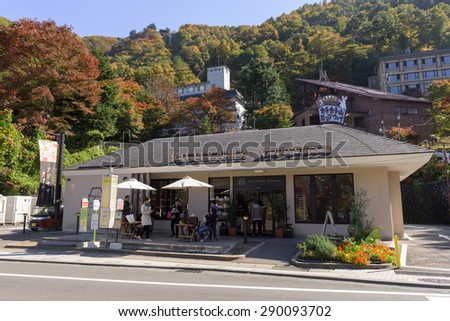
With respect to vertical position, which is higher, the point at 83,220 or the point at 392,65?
the point at 392,65

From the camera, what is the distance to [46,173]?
63.4ft

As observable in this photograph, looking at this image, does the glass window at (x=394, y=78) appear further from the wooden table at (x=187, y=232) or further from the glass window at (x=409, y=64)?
the wooden table at (x=187, y=232)

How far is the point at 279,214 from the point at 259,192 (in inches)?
61.3

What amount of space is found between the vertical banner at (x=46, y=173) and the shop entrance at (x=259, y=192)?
11.4m

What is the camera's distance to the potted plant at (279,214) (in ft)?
49.6

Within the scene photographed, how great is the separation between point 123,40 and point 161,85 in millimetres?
44401

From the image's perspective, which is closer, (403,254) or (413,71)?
(403,254)

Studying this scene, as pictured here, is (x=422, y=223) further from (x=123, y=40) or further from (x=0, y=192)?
(x=123, y=40)

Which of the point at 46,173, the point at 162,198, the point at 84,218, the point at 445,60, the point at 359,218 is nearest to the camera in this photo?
the point at 359,218

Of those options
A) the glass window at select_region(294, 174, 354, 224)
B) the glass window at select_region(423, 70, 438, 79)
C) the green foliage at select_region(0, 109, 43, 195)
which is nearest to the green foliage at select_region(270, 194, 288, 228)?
the glass window at select_region(294, 174, 354, 224)

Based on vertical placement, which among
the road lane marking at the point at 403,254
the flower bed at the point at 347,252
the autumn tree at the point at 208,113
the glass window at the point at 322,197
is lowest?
the road lane marking at the point at 403,254

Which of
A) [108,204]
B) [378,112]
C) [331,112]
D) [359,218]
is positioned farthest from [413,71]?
[108,204]

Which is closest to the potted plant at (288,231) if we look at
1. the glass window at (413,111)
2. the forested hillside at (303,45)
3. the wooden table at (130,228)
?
the wooden table at (130,228)

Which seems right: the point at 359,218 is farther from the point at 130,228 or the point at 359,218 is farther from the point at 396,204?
the point at 130,228
